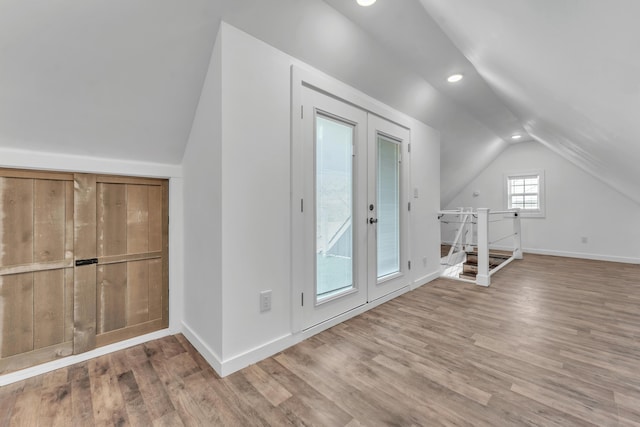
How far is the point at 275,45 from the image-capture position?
1801 mm

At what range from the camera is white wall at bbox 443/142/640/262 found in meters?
4.77

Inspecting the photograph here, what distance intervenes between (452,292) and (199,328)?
2.77m

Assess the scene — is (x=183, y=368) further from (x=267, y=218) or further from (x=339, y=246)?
(x=339, y=246)

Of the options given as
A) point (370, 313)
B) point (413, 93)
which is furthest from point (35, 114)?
point (413, 93)

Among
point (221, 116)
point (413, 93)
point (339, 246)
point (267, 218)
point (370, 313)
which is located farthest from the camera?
point (413, 93)

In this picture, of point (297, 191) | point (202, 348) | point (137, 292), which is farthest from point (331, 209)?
point (137, 292)

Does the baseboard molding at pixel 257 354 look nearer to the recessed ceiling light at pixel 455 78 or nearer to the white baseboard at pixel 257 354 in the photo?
the white baseboard at pixel 257 354

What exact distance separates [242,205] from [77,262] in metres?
1.22

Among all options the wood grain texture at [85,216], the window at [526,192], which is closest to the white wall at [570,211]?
the window at [526,192]

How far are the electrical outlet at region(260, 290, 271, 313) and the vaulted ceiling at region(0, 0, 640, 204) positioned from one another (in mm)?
1308

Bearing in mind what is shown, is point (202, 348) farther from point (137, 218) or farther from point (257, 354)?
point (137, 218)

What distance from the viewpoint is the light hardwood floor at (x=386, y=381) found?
128 centimetres

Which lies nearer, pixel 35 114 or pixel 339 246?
pixel 35 114

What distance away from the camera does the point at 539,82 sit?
78.3 inches
